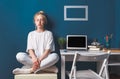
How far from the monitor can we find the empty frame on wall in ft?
1.03

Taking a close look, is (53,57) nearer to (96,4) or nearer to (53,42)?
(53,42)

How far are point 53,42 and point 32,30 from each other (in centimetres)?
43

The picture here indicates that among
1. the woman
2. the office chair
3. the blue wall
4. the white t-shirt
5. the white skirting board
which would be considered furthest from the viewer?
the blue wall

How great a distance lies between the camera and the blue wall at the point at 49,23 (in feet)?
13.1

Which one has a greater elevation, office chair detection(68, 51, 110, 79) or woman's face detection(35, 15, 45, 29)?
woman's face detection(35, 15, 45, 29)

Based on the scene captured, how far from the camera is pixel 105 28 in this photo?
13.3ft

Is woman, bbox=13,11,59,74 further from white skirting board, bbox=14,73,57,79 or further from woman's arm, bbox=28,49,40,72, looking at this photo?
white skirting board, bbox=14,73,57,79

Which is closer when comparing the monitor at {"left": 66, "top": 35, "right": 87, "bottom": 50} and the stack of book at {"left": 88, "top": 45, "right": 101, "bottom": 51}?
the stack of book at {"left": 88, "top": 45, "right": 101, "bottom": 51}

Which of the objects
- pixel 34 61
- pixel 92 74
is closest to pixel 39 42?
pixel 34 61

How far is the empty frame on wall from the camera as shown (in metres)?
4.02

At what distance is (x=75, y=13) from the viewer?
4.02m

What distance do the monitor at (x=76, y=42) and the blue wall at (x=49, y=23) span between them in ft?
0.50

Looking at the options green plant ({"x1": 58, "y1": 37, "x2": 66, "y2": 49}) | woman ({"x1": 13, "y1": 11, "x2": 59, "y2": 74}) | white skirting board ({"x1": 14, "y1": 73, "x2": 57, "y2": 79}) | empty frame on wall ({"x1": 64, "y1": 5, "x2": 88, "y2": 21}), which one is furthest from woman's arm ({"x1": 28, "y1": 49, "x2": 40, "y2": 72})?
empty frame on wall ({"x1": 64, "y1": 5, "x2": 88, "y2": 21})

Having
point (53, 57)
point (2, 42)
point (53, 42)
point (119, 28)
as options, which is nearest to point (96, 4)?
point (119, 28)
